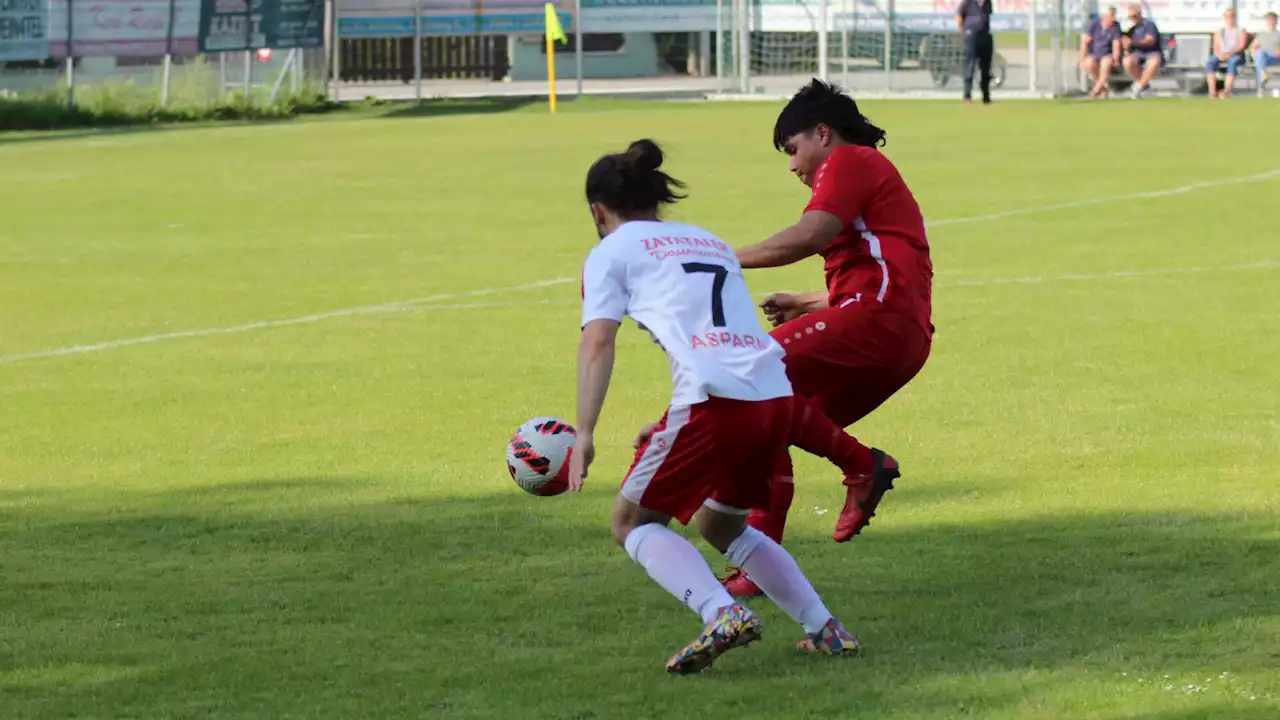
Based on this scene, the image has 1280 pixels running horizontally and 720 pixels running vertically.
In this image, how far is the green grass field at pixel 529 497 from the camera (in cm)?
564

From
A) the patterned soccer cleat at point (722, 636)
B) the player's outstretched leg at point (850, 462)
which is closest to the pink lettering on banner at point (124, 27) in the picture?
the player's outstretched leg at point (850, 462)

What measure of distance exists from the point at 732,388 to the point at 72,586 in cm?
255

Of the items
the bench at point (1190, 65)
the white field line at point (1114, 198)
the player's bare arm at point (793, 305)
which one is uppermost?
the bench at point (1190, 65)

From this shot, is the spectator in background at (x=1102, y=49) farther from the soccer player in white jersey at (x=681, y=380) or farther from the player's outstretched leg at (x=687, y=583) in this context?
the player's outstretched leg at (x=687, y=583)

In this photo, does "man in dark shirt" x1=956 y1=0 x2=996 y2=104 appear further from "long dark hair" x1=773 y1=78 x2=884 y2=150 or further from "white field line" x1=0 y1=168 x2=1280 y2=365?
"long dark hair" x1=773 y1=78 x2=884 y2=150

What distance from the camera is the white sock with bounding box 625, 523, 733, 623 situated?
5.59 meters

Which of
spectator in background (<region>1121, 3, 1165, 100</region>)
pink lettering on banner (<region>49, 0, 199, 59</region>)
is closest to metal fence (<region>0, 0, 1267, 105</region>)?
pink lettering on banner (<region>49, 0, 199, 59</region>)

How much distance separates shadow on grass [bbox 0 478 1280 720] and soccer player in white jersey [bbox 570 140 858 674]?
0.81 feet

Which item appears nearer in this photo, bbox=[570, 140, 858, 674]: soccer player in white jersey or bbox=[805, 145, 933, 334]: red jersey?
bbox=[570, 140, 858, 674]: soccer player in white jersey

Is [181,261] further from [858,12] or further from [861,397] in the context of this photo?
[858,12]

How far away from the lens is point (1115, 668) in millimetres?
5570

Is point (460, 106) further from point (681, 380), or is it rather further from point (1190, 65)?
point (681, 380)

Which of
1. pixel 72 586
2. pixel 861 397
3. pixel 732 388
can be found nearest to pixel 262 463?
pixel 72 586

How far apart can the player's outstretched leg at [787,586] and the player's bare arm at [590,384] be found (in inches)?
26.1
